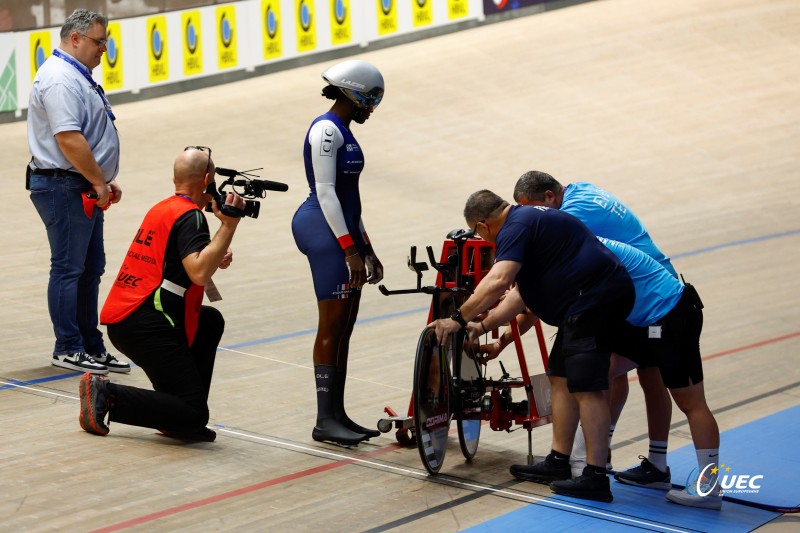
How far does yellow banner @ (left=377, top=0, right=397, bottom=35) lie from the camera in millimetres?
15391

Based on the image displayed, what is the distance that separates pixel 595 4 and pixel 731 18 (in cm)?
206

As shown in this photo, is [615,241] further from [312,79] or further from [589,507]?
[312,79]

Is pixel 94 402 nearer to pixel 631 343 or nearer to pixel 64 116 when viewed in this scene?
pixel 64 116

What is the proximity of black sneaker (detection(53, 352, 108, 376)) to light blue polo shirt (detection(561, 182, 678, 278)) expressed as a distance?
8.65ft

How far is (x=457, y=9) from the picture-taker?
638 inches

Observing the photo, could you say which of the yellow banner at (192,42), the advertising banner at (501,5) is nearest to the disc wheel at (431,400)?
the yellow banner at (192,42)

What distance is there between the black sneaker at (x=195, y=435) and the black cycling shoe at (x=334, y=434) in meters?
0.44

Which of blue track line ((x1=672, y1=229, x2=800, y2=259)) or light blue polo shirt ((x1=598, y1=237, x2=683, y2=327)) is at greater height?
light blue polo shirt ((x1=598, y1=237, x2=683, y2=327))

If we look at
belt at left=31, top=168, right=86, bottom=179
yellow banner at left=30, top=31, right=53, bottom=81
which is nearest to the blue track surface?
belt at left=31, top=168, right=86, bottom=179

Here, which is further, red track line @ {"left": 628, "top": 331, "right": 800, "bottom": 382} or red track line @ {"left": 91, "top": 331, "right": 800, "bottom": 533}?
red track line @ {"left": 628, "top": 331, "right": 800, "bottom": 382}

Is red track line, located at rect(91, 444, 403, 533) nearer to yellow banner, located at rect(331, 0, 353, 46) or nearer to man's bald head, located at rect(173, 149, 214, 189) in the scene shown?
man's bald head, located at rect(173, 149, 214, 189)

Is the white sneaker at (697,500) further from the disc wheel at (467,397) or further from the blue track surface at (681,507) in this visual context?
the disc wheel at (467,397)

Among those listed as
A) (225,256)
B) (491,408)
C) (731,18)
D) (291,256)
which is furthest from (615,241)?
(731,18)

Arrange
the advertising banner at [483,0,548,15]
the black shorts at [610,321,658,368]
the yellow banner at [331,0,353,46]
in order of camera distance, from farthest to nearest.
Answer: the advertising banner at [483,0,548,15]
the yellow banner at [331,0,353,46]
the black shorts at [610,321,658,368]
